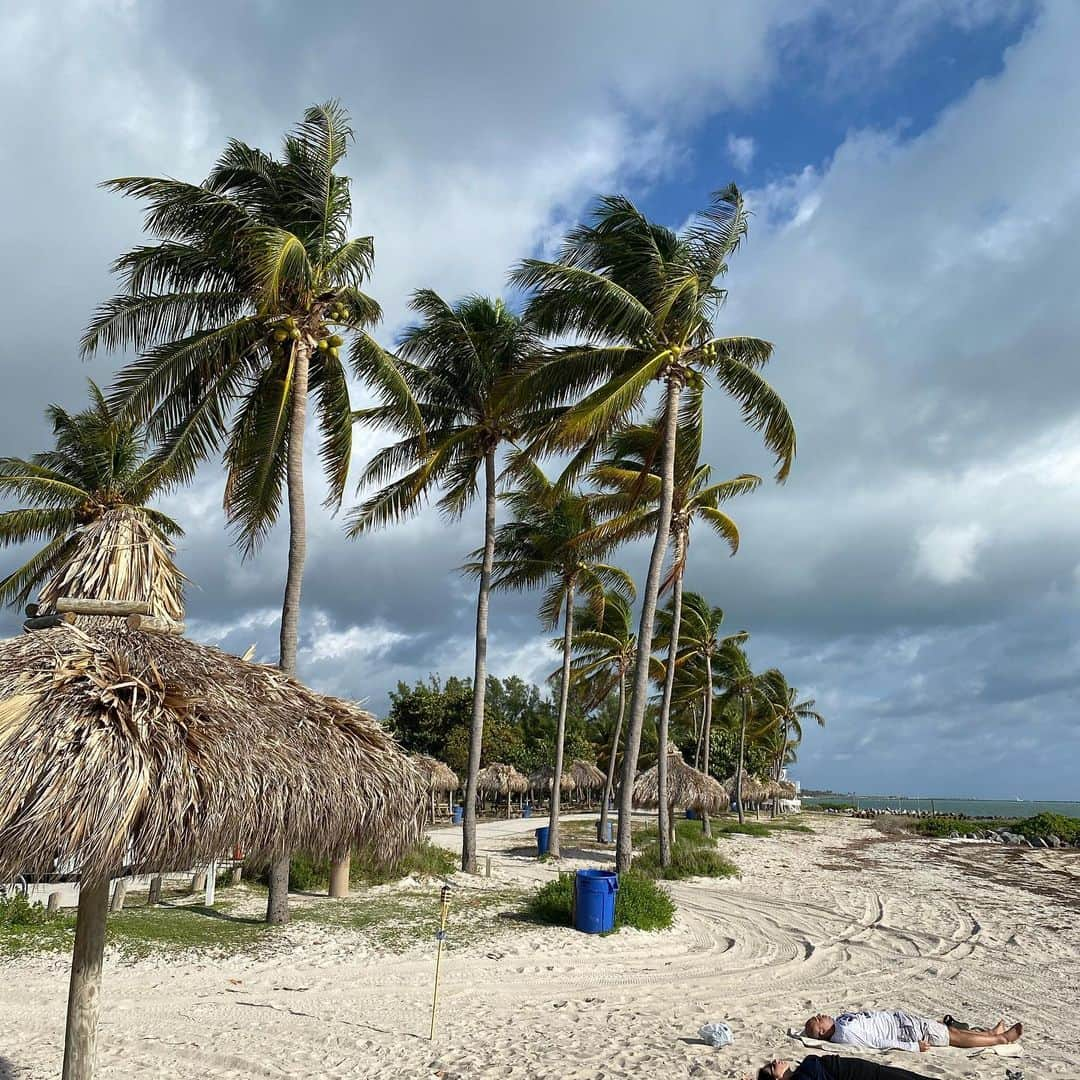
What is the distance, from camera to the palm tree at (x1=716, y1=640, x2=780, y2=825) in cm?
3741

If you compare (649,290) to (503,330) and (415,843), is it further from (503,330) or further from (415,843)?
(415,843)

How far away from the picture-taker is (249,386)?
12.9 metres

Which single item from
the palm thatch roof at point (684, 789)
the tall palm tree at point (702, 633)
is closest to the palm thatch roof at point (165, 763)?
the palm thatch roof at point (684, 789)

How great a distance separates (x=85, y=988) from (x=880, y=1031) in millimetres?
5652

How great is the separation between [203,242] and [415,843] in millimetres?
9620

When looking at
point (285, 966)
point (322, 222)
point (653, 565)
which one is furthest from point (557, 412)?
point (285, 966)

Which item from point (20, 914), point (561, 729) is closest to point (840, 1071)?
point (20, 914)

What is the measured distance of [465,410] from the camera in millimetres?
16797

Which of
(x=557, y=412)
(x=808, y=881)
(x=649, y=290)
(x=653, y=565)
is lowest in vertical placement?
(x=808, y=881)

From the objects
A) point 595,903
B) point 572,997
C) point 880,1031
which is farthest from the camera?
point 595,903

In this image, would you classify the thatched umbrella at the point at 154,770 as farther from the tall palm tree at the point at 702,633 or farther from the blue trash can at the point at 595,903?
the tall palm tree at the point at 702,633

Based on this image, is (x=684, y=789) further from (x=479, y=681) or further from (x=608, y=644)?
(x=479, y=681)

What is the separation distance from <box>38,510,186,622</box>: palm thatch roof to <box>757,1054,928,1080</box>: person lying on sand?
15.7 ft

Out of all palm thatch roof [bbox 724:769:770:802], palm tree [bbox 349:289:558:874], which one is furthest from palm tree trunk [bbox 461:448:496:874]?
palm thatch roof [bbox 724:769:770:802]
